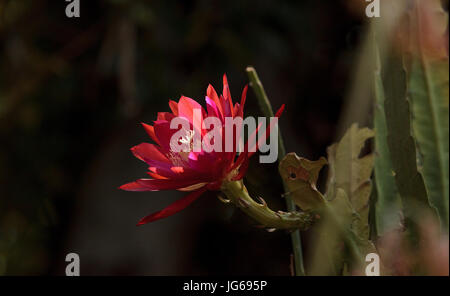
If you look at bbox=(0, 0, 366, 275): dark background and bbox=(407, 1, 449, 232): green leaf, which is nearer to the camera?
bbox=(407, 1, 449, 232): green leaf

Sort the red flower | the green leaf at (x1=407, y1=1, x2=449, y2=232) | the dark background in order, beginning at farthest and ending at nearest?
the dark background < the green leaf at (x1=407, y1=1, x2=449, y2=232) < the red flower

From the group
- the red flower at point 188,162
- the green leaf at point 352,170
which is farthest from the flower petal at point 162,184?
the green leaf at point 352,170

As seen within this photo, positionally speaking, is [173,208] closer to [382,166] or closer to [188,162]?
[188,162]

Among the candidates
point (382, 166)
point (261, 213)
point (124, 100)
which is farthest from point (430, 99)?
point (124, 100)

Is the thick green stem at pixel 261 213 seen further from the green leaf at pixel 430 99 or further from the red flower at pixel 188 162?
the green leaf at pixel 430 99

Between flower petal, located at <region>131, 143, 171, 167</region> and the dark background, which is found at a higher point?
the dark background

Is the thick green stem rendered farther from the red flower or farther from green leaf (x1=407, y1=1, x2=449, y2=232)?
green leaf (x1=407, y1=1, x2=449, y2=232)

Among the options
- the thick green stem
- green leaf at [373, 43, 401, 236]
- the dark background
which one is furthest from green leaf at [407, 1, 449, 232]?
the dark background
